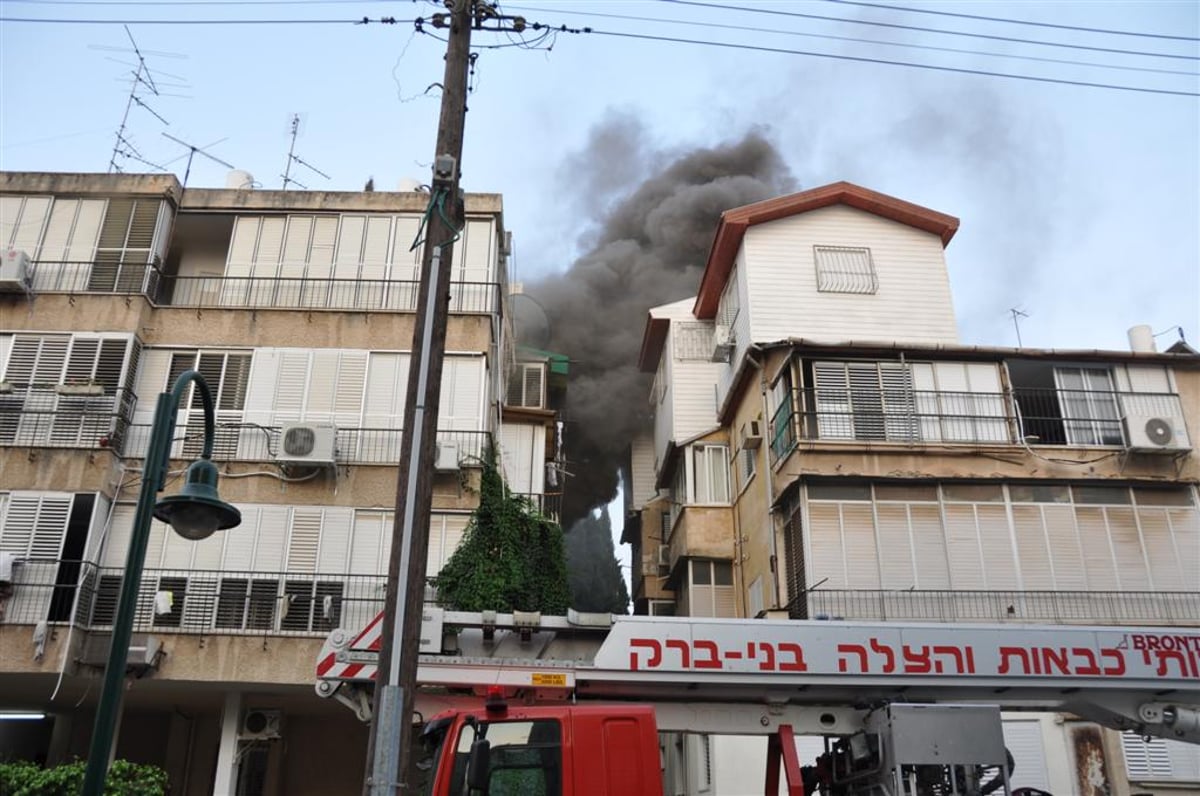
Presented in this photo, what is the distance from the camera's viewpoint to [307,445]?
20.0m

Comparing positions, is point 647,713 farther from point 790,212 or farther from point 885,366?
point 790,212

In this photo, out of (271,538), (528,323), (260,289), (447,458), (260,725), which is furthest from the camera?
(528,323)

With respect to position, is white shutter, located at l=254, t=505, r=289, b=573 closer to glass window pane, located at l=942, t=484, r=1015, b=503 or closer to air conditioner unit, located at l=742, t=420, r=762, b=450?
air conditioner unit, located at l=742, t=420, r=762, b=450

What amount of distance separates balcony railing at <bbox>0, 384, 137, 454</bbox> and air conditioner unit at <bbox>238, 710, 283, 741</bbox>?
6.15m

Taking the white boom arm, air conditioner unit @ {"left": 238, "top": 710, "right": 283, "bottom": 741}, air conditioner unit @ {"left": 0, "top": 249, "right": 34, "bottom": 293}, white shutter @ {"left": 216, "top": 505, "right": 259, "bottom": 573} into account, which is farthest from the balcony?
the white boom arm

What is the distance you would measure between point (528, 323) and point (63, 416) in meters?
17.0

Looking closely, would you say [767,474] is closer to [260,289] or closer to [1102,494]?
[1102,494]

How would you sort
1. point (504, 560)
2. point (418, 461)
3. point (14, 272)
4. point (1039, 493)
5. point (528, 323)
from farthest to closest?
point (528, 323), point (14, 272), point (1039, 493), point (504, 560), point (418, 461)

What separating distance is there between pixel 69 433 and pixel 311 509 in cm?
534

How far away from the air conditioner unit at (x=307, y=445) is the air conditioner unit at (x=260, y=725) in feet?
16.4

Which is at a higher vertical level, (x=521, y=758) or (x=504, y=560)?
(x=504, y=560)

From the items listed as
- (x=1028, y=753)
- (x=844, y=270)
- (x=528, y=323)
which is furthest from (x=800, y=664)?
(x=528, y=323)

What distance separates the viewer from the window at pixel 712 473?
90.1 feet

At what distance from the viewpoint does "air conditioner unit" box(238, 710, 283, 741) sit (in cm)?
1908
